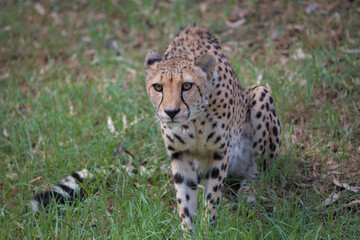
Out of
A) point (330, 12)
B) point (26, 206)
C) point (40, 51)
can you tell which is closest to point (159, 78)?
point (26, 206)

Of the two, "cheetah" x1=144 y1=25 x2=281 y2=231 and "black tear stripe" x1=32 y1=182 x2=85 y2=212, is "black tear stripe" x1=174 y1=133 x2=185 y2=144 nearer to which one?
"cheetah" x1=144 y1=25 x2=281 y2=231

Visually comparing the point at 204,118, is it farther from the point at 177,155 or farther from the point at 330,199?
the point at 330,199

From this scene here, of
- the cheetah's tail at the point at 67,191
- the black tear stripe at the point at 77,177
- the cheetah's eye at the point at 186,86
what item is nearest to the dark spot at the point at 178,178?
the cheetah's tail at the point at 67,191

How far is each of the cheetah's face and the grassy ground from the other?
34.5 inches

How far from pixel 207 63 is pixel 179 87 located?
33 centimetres

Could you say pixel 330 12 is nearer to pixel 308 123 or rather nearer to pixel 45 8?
pixel 308 123

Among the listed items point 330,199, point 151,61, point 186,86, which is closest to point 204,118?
point 186,86

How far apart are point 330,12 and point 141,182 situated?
392cm

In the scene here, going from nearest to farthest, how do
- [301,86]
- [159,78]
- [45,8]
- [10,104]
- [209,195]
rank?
[159,78]
[209,195]
[301,86]
[10,104]
[45,8]

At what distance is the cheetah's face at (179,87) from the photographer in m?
3.16

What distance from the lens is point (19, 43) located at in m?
7.27

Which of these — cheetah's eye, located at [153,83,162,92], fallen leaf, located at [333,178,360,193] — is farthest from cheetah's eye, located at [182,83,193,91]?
fallen leaf, located at [333,178,360,193]

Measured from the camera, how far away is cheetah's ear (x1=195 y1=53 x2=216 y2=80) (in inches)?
130

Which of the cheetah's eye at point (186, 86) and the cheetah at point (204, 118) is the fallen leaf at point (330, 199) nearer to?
the cheetah at point (204, 118)
